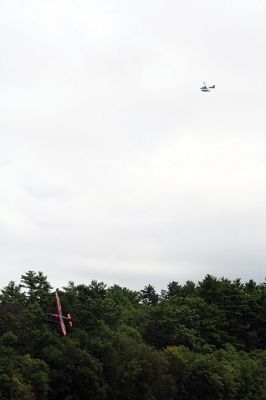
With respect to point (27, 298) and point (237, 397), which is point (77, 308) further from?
point (237, 397)

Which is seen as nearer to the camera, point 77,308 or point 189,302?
point 77,308

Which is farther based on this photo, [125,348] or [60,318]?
→ [125,348]

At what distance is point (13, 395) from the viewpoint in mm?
37031

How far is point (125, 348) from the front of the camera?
5072 centimetres

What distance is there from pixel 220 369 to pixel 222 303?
2543 cm

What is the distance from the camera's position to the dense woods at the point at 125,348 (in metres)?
43.1

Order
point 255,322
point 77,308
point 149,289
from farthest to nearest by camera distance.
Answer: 1. point 149,289
2. point 255,322
3. point 77,308

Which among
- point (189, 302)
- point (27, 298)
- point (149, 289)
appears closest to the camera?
point (27, 298)

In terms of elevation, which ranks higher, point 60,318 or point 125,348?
point 60,318

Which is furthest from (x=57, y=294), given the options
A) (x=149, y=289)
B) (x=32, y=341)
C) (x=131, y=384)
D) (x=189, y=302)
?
(x=149, y=289)

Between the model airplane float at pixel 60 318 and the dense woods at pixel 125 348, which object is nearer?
the dense woods at pixel 125 348

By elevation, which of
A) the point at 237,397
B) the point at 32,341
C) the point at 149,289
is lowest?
the point at 237,397

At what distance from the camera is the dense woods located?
1697 inches

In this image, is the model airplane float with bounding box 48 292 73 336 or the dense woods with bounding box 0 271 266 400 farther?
the model airplane float with bounding box 48 292 73 336
